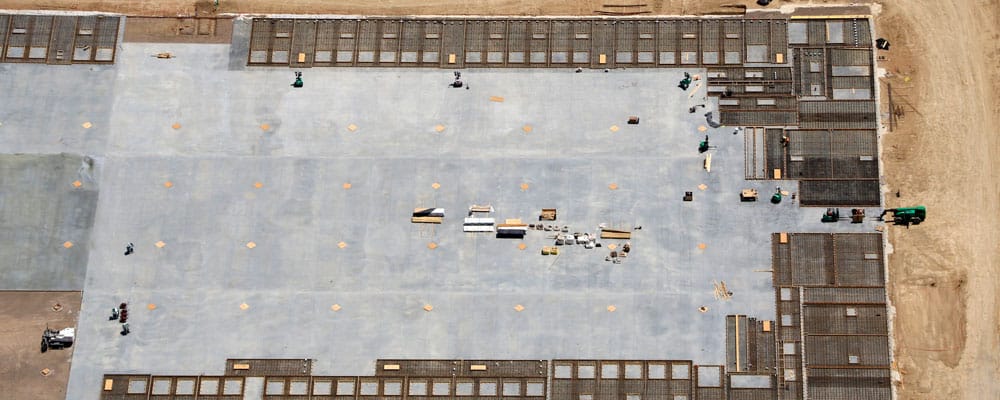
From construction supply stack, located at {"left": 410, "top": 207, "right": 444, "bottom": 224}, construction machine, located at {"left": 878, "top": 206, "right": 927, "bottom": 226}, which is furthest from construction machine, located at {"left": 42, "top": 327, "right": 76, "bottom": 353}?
construction machine, located at {"left": 878, "top": 206, "right": 927, "bottom": 226}

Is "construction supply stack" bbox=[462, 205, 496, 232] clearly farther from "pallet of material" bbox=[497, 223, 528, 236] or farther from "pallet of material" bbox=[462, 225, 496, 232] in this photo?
"pallet of material" bbox=[497, 223, 528, 236]

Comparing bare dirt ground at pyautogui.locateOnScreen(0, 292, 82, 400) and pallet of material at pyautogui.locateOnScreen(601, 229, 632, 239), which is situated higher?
pallet of material at pyautogui.locateOnScreen(601, 229, 632, 239)

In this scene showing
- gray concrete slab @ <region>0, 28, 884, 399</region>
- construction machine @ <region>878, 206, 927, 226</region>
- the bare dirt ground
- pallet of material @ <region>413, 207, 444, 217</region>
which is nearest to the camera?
the bare dirt ground

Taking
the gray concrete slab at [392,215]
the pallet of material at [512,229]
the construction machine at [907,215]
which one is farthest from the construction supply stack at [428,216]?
the construction machine at [907,215]

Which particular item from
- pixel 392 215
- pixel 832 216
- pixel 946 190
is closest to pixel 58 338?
pixel 392 215

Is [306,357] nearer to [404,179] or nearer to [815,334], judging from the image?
[404,179]

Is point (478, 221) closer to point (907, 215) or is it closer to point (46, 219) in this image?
point (907, 215)
